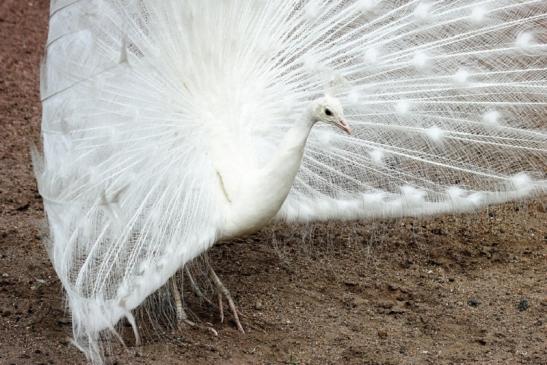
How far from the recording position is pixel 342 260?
509 cm

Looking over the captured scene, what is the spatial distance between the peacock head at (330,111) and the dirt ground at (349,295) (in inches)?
44.6

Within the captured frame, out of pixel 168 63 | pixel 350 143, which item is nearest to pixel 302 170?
pixel 350 143

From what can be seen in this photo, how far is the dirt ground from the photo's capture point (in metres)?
4.17

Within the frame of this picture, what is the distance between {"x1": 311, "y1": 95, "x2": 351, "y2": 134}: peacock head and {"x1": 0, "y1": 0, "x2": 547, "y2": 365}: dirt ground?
113cm

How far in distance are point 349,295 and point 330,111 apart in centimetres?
134

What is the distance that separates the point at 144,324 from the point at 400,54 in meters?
1.86

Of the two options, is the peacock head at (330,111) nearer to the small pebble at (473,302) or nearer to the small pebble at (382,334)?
the small pebble at (382,334)

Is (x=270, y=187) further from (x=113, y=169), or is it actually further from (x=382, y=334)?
(x=382, y=334)

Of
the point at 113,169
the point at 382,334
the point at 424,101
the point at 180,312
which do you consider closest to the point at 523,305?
the point at 382,334

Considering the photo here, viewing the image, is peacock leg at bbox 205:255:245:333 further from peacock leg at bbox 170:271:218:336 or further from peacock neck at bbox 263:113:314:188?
peacock neck at bbox 263:113:314:188

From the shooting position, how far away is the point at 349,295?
4727 millimetres

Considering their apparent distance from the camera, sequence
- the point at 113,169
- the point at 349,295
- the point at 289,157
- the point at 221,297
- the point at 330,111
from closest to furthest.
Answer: the point at 330,111
the point at 289,157
the point at 113,169
the point at 221,297
the point at 349,295

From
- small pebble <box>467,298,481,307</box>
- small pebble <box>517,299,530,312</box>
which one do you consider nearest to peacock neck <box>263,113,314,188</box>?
small pebble <box>467,298,481,307</box>

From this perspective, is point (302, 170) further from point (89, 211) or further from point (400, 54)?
point (89, 211)
